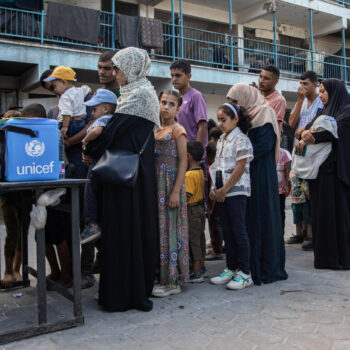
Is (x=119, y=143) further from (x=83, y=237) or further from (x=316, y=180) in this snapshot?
(x=316, y=180)

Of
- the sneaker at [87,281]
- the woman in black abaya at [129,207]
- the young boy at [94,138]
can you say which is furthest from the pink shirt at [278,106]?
the sneaker at [87,281]

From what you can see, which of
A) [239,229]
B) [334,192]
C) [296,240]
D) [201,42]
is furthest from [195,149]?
[201,42]

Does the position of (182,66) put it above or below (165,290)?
above

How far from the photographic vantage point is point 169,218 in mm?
3240

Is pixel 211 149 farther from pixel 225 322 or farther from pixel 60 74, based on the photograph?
pixel 225 322

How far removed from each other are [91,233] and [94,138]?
2.28 ft

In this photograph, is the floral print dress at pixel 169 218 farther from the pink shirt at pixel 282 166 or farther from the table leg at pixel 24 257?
the pink shirt at pixel 282 166

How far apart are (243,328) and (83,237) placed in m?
1.28

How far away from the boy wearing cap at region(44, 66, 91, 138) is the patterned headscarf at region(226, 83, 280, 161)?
1.34 metres

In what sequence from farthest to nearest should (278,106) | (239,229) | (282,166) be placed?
(282,166) → (278,106) → (239,229)

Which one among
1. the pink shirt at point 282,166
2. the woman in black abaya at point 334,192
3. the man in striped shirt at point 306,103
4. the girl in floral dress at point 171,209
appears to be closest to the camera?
the girl in floral dress at point 171,209

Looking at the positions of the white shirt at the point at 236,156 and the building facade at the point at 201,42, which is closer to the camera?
the white shirt at the point at 236,156

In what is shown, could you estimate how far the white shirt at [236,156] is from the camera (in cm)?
338

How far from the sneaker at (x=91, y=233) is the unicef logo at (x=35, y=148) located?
27.8 inches
